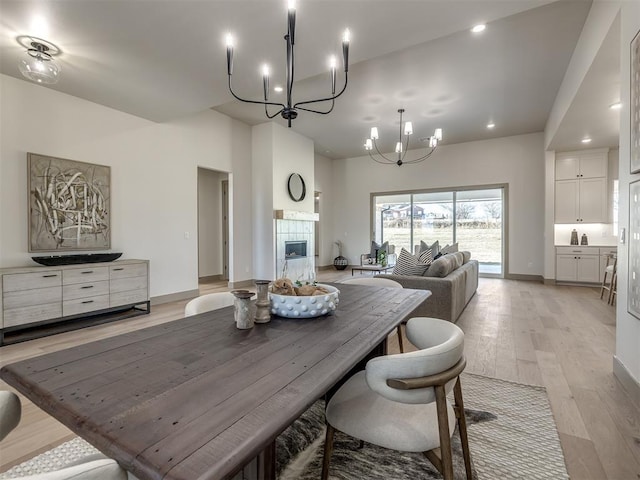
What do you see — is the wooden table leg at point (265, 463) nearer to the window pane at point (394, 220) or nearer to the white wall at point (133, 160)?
the white wall at point (133, 160)

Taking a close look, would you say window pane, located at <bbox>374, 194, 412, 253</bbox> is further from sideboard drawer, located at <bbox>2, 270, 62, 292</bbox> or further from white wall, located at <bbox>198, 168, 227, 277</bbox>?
sideboard drawer, located at <bbox>2, 270, 62, 292</bbox>

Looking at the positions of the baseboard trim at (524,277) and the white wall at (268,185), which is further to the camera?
the baseboard trim at (524,277)

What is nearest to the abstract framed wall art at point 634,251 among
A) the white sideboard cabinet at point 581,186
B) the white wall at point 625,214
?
the white wall at point 625,214

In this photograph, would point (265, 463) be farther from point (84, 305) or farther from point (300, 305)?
point (84, 305)

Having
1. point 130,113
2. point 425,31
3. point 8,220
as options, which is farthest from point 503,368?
point 130,113

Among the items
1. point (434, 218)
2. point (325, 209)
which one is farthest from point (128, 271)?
point (434, 218)

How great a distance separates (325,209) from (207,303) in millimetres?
7801

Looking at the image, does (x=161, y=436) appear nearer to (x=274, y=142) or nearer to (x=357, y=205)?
(x=274, y=142)

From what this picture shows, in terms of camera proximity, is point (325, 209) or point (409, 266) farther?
point (325, 209)

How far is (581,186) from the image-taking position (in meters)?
6.40

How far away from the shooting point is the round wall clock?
686 centimetres

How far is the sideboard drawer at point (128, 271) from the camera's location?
3977 mm

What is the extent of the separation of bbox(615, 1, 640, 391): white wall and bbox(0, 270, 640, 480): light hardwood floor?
0.78 feet

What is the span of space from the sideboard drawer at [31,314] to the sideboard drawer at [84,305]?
0.07 meters
